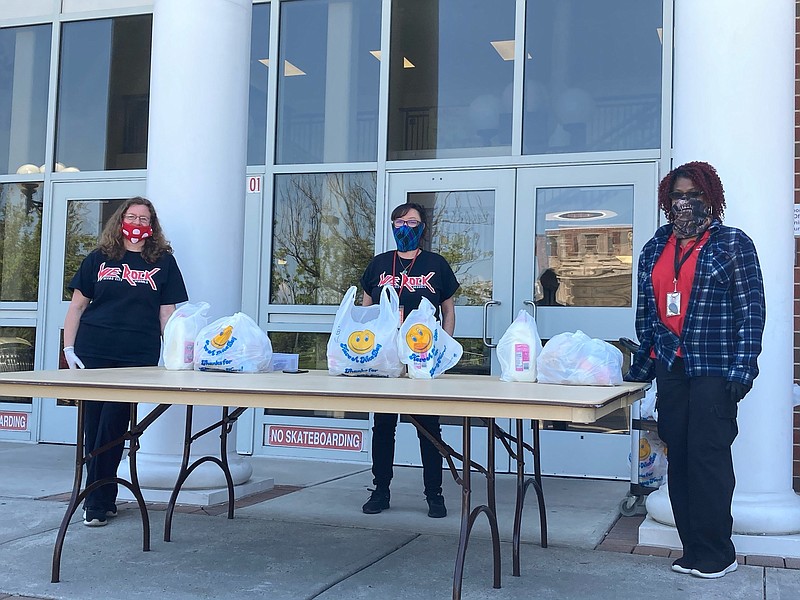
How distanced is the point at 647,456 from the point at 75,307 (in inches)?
118

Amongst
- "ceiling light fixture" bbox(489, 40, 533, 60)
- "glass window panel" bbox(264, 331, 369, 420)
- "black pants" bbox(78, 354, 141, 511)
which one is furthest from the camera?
"glass window panel" bbox(264, 331, 369, 420)

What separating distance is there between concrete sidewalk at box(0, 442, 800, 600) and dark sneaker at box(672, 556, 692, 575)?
0.11 feet

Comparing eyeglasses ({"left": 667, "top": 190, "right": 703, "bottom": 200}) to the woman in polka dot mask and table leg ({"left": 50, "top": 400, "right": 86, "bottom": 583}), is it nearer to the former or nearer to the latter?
the woman in polka dot mask

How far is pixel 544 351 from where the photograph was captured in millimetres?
3498

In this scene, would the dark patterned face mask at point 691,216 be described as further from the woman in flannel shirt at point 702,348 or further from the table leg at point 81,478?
the table leg at point 81,478

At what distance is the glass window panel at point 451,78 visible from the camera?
6.59 m

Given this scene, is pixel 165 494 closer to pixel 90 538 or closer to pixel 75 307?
pixel 90 538

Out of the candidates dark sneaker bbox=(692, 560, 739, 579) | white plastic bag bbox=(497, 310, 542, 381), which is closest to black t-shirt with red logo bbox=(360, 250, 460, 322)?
white plastic bag bbox=(497, 310, 542, 381)

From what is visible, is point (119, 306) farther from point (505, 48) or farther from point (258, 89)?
point (505, 48)

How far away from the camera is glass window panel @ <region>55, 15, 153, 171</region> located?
7676 millimetres

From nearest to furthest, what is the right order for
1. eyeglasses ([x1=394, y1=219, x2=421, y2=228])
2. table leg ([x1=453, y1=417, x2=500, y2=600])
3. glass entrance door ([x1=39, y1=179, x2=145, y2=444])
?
table leg ([x1=453, y1=417, x2=500, y2=600]) < eyeglasses ([x1=394, y1=219, x2=421, y2=228]) < glass entrance door ([x1=39, y1=179, x2=145, y2=444])

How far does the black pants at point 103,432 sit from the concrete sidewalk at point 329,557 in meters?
0.15

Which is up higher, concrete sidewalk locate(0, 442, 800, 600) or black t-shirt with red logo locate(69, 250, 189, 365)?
black t-shirt with red logo locate(69, 250, 189, 365)

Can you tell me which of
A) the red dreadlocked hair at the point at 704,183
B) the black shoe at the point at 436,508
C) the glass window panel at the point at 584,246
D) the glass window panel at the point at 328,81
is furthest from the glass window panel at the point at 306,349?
the red dreadlocked hair at the point at 704,183
